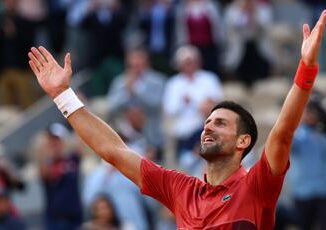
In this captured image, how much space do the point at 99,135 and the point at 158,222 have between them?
591 centimetres

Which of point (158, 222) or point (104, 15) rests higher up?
point (104, 15)

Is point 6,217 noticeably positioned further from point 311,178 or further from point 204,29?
point 204,29

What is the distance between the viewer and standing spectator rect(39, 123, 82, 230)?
531 inches

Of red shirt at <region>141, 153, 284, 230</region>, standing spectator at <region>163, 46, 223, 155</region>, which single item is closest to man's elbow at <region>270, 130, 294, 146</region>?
red shirt at <region>141, 153, 284, 230</region>

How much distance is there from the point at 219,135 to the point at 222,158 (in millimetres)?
133

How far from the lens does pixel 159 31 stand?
1700cm

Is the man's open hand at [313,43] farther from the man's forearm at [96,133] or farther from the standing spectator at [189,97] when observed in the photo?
the standing spectator at [189,97]

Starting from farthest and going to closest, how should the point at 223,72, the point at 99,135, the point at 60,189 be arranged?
1. the point at 223,72
2. the point at 60,189
3. the point at 99,135

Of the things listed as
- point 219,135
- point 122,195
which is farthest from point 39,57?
point 122,195

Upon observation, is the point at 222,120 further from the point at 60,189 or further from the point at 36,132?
the point at 36,132

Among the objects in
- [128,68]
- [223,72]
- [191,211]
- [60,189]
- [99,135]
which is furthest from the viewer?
[223,72]

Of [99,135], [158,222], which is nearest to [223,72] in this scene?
[158,222]

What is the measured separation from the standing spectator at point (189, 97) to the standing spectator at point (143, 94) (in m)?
0.62

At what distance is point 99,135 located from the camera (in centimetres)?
792
